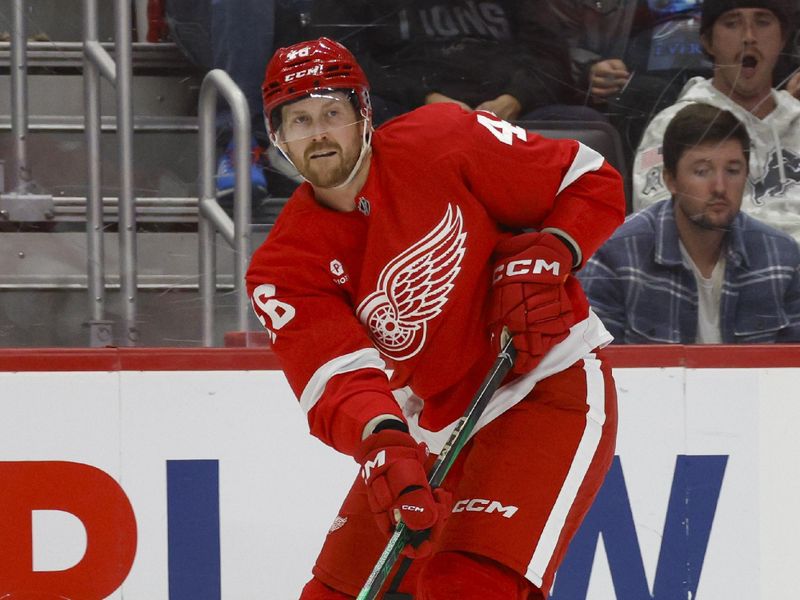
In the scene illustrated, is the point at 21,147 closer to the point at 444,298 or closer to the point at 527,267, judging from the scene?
the point at 444,298

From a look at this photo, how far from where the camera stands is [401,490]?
2.00 meters

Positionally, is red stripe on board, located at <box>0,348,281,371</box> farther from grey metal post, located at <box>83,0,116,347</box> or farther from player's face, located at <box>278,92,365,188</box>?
player's face, located at <box>278,92,365,188</box>

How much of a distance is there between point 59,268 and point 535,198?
1.30m

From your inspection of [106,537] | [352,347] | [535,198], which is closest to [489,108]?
[535,198]

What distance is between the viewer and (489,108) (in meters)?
3.15

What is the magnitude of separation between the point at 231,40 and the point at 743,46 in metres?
1.21

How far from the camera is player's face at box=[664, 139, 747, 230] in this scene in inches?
125

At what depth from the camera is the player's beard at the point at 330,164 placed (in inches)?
86.4

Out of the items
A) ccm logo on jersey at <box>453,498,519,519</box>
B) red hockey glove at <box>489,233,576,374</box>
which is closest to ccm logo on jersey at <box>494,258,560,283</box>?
red hockey glove at <box>489,233,576,374</box>

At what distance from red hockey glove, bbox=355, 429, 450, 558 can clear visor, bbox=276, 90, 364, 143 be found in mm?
509

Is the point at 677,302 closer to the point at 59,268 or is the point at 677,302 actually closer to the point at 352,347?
the point at 352,347

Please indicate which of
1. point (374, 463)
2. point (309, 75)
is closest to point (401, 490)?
point (374, 463)

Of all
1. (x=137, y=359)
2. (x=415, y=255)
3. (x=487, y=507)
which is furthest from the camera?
(x=137, y=359)

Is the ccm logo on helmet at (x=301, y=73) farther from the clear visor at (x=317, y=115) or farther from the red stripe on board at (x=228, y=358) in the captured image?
the red stripe on board at (x=228, y=358)
